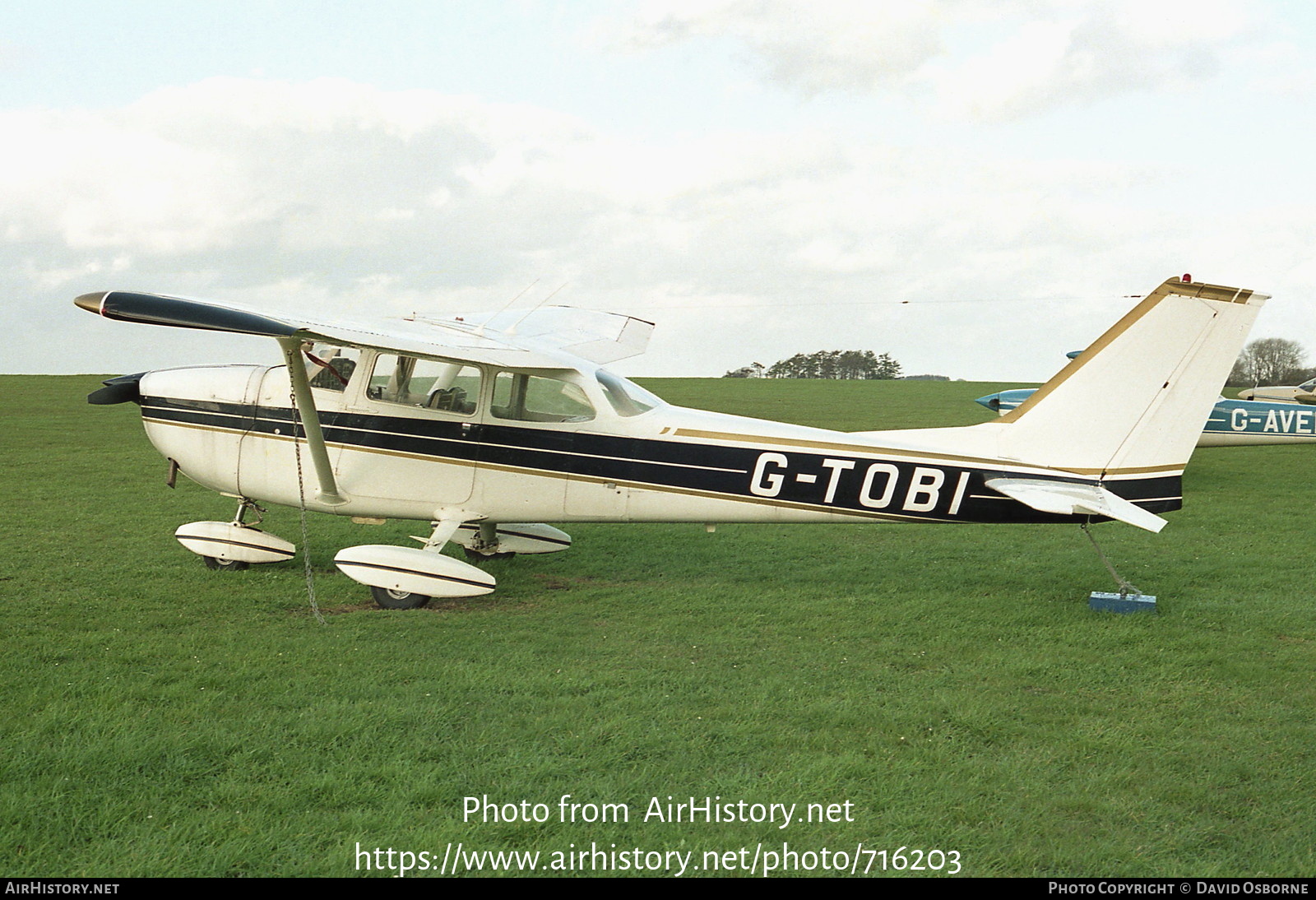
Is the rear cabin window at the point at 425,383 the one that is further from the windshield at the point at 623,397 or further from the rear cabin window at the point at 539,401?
the windshield at the point at 623,397

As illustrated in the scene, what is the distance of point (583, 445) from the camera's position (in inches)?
332

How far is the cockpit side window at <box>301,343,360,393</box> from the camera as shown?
8656 mm

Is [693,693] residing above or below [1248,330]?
below

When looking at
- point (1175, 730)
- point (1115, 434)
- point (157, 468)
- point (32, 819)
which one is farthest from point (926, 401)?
point (32, 819)

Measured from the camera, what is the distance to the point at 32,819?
13.2 ft

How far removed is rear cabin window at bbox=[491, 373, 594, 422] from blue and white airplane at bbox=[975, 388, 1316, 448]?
1459 centimetres

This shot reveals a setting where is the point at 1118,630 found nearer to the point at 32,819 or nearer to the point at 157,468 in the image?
the point at 32,819

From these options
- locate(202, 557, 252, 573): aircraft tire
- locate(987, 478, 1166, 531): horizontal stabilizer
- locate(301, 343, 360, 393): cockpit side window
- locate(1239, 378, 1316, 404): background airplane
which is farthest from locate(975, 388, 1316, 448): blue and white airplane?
locate(202, 557, 252, 573): aircraft tire

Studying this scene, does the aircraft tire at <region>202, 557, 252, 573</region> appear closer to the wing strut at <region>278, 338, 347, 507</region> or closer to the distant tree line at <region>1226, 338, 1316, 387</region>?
the wing strut at <region>278, 338, 347, 507</region>

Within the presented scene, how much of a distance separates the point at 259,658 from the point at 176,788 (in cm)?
206

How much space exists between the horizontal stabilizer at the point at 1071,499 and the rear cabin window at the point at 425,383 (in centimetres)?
454

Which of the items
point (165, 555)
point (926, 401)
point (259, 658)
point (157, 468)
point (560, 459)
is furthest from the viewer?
point (926, 401)

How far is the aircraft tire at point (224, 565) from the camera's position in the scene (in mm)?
9117

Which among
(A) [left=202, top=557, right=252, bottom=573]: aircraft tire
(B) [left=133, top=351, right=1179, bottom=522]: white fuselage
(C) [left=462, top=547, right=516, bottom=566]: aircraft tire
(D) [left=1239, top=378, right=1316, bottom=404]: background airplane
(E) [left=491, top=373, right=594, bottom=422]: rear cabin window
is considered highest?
(D) [left=1239, top=378, right=1316, bottom=404]: background airplane
